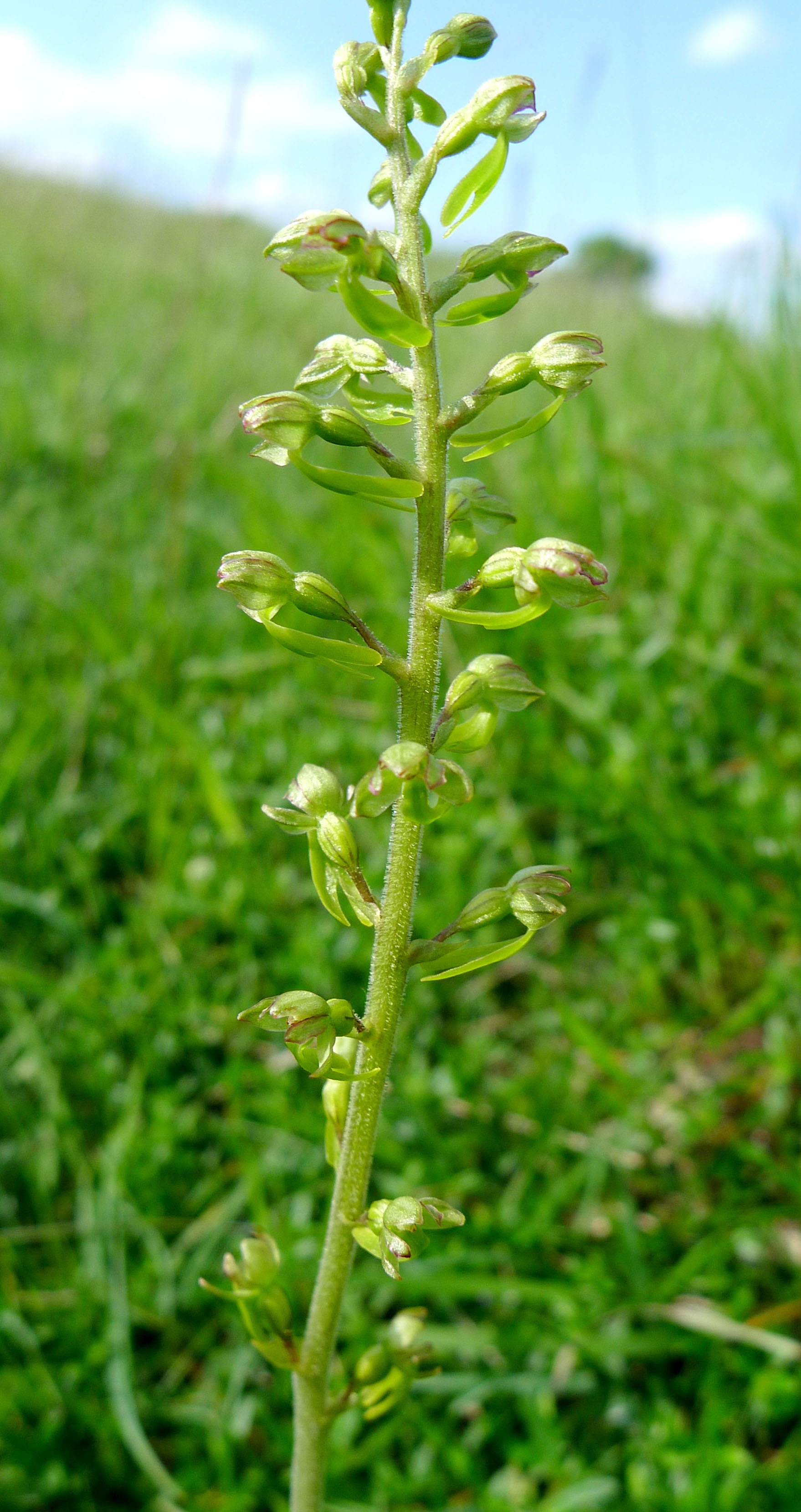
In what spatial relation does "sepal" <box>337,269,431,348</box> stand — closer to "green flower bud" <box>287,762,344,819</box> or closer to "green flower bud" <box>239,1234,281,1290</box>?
"green flower bud" <box>287,762,344,819</box>

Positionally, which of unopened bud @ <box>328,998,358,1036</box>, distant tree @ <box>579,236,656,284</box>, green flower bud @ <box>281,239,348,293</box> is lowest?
unopened bud @ <box>328,998,358,1036</box>

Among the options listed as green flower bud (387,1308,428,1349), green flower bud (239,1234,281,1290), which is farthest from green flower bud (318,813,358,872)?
green flower bud (387,1308,428,1349)

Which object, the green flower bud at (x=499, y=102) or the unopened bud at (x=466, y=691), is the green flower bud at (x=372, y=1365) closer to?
the unopened bud at (x=466, y=691)

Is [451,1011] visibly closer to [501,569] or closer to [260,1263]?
[260,1263]

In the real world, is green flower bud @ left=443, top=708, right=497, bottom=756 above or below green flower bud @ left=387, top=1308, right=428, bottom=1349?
above

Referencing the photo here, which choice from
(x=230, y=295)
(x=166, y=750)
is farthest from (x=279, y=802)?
(x=230, y=295)

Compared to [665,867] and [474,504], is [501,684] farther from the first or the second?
[665,867]

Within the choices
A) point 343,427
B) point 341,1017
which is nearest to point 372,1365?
point 341,1017
